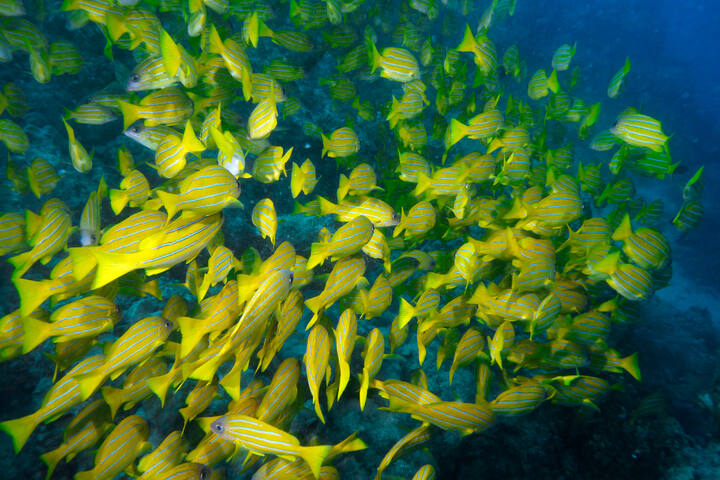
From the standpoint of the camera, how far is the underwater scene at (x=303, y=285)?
7.96ft

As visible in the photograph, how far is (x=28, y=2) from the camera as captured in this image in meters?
6.42

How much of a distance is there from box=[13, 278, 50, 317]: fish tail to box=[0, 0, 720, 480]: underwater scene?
2cm

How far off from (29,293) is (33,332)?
29cm

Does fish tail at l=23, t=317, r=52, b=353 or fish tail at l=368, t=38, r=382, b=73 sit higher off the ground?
fish tail at l=368, t=38, r=382, b=73

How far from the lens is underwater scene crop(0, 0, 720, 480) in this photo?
7.96ft

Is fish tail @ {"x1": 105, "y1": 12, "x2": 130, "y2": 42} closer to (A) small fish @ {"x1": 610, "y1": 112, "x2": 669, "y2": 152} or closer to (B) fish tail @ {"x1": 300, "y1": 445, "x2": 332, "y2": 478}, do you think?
(B) fish tail @ {"x1": 300, "y1": 445, "x2": 332, "y2": 478}

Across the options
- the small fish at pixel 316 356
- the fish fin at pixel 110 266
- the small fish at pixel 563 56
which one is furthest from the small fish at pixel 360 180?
the small fish at pixel 563 56

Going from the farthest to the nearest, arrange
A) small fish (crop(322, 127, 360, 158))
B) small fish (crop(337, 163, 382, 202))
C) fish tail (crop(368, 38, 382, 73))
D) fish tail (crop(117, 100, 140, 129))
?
fish tail (crop(368, 38, 382, 73)) → small fish (crop(322, 127, 360, 158)) → small fish (crop(337, 163, 382, 202)) → fish tail (crop(117, 100, 140, 129))

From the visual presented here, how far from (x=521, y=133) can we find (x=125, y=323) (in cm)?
630

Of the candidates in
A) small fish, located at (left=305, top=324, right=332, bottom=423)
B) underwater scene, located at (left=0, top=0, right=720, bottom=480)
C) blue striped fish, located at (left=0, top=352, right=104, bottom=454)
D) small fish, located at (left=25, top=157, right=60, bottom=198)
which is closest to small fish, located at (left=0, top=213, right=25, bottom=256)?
underwater scene, located at (left=0, top=0, right=720, bottom=480)

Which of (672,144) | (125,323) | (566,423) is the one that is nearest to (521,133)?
(566,423)

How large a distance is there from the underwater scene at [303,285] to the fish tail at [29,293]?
2 cm

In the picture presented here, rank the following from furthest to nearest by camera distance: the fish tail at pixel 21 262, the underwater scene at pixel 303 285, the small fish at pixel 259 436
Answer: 1. the fish tail at pixel 21 262
2. the underwater scene at pixel 303 285
3. the small fish at pixel 259 436

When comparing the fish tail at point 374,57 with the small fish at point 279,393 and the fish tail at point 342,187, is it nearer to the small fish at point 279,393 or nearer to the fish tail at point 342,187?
the fish tail at point 342,187
